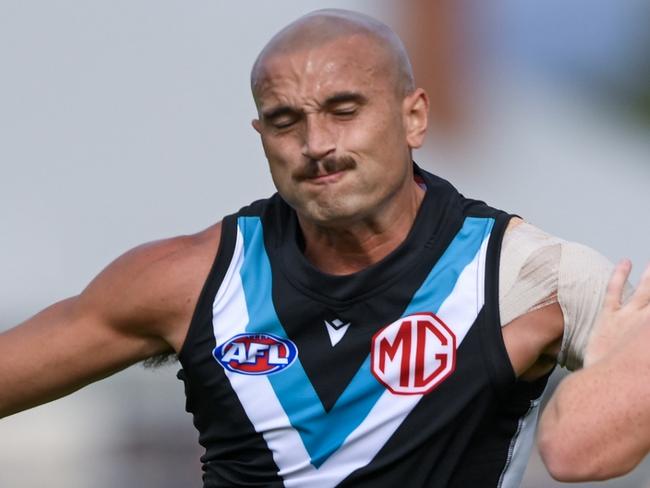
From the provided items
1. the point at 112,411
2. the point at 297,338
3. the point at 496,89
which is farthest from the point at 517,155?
the point at 297,338

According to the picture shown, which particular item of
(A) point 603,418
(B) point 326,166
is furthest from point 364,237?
(A) point 603,418

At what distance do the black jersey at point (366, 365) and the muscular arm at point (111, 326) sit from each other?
2.6 inches

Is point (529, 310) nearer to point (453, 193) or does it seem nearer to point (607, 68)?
point (453, 193)

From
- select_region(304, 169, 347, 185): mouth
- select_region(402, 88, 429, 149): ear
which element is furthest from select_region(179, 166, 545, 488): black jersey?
select_region(304, 169, 347, 185): mouth

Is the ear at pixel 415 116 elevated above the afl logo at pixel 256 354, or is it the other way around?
the ear at pixel 415 116

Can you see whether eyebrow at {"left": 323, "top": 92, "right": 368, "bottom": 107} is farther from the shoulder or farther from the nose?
the shoulder

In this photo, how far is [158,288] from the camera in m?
4.20

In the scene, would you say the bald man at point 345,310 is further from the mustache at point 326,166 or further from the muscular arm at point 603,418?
the muscular arm at point 603,418

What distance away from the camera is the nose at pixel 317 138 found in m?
3.89

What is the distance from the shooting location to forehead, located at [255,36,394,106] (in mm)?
3975

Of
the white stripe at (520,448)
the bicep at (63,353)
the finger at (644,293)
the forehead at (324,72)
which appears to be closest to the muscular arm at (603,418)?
the finger at (644,293)

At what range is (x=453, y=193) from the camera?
4242 mm

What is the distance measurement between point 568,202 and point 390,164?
229cm

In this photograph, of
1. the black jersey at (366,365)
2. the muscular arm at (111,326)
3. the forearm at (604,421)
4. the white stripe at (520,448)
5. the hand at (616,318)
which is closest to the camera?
the forearm at (604,421)
